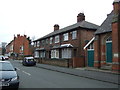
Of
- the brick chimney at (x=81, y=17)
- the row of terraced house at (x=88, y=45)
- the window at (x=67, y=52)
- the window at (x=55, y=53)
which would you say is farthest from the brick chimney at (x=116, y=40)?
the window at (x=55, y=53)

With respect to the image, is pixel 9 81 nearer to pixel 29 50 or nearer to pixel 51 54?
pixel 51 54

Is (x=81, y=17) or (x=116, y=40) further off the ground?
(x=81, y=17)

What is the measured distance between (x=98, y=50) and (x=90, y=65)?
4.03 metres

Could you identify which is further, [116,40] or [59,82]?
[116,40]

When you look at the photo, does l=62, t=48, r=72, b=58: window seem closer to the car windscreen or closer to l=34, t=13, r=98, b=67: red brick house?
l=34, t=13, r=98, b=67: red brick house

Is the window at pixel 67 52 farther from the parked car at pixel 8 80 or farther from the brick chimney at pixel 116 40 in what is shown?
the parked car at pixel 8 80

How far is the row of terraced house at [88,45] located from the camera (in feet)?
61.6

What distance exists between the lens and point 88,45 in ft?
84.6

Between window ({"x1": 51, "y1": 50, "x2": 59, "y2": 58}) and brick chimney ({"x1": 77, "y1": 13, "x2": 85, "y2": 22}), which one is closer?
brick chimney ({"x1": 77, "y1": 13, "x2": 85, "y2": 22})

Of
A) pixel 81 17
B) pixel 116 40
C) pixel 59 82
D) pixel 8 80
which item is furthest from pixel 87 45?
pixel 8 80

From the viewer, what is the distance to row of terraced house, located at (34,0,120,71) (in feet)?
61.6

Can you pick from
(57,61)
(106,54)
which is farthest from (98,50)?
(57,61)

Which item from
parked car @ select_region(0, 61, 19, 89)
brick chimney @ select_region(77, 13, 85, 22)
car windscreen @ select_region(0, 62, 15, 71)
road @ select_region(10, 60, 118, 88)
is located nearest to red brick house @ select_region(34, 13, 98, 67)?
brick chimney @ select_region(77, 13, 85, 22)

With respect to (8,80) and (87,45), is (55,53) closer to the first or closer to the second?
(87,45)
